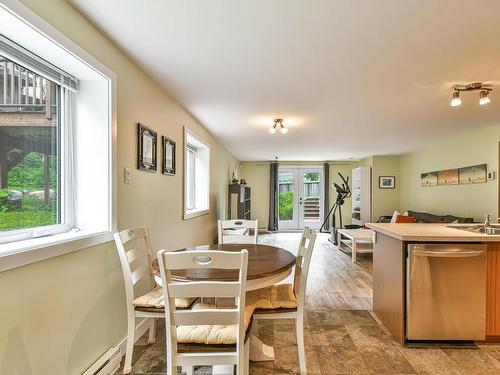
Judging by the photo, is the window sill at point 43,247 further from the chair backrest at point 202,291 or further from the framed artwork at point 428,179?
the framed artwork at point 428,179

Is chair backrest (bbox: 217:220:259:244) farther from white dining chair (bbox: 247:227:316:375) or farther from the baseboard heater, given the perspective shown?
the baseboard heater

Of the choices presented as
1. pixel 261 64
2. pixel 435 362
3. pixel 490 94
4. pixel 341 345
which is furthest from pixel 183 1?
pixel 490 94

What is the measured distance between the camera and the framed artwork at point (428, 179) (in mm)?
5688

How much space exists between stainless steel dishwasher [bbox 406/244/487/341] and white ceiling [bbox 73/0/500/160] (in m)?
1.39

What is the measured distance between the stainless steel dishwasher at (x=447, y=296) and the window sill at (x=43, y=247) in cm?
216

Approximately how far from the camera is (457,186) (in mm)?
4973

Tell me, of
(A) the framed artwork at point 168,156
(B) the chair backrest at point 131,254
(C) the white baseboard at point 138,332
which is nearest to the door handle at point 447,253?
(B) the chair backrest at point 131,254

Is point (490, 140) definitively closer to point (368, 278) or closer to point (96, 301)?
point (368, 278)

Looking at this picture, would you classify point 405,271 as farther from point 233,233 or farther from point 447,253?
point 233,233

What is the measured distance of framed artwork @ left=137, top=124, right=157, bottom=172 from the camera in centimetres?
227

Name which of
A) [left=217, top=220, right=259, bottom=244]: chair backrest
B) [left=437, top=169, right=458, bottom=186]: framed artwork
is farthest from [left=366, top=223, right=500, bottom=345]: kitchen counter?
[left=437, top=169, right=458, bottom=186]: framed artwork

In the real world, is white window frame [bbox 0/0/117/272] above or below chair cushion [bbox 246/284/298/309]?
above

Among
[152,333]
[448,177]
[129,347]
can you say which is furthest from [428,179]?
[129,347]

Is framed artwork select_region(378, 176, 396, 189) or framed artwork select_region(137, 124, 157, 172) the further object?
framed artwork select_region(378, 176, 396, 189)
